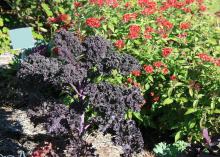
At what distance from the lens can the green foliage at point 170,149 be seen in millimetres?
4992

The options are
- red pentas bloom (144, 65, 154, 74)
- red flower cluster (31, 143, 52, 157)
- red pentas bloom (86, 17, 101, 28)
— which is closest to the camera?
red flower cluster (31, 143, 52, 157)

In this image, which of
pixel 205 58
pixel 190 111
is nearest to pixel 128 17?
pixel 205 58

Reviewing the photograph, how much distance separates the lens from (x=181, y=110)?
5.23m

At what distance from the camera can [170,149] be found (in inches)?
200

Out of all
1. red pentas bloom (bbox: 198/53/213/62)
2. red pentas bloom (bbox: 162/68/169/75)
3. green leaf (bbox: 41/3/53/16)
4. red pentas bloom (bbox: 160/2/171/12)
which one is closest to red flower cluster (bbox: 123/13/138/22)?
red pentas bloom (bbox: 160/2/171/12)

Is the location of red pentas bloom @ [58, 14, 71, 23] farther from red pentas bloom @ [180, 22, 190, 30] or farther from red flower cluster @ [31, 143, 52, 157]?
red flower cluster @ [31, 143, 52, 157]

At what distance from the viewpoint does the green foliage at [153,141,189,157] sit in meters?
4.99

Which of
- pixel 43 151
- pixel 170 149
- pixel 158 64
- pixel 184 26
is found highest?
pixel 184 26

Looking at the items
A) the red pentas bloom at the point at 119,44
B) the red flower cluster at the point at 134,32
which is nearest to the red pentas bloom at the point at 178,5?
the red flower cluster at the point at 134,32

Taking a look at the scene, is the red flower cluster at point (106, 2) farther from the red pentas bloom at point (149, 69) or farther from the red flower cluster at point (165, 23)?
the red pentas bloom at point (149, 69)

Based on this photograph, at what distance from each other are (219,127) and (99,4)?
8.10ft

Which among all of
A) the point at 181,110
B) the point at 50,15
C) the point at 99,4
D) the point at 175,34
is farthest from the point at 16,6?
the point at 181,110

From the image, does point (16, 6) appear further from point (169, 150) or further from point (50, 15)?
point (169, 150)

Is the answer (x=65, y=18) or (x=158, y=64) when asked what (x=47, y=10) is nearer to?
(x=65, y=18)
